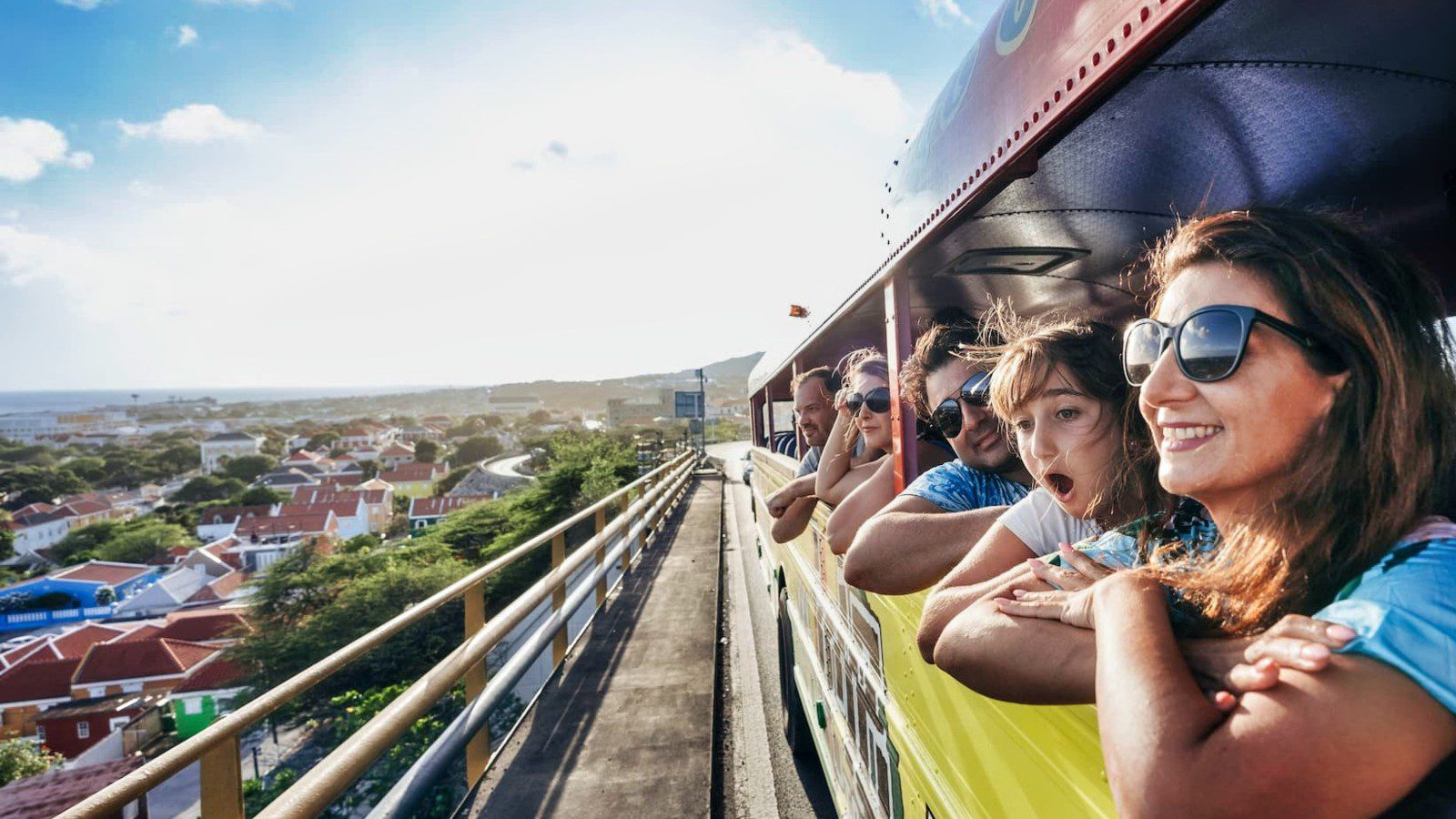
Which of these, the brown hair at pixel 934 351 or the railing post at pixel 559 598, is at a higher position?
the brown hair at pixel 934 351

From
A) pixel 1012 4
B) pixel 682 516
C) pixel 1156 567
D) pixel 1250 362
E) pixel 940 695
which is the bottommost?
pixel 682 516

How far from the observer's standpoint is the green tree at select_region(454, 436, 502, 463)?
125250 mm

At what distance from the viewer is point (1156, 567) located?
957 millimetres

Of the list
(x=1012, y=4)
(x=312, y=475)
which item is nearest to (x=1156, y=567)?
(x=1012, y=4)

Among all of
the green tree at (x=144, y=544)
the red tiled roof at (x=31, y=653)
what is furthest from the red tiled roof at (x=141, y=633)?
the green tree at (x=144, y=544)

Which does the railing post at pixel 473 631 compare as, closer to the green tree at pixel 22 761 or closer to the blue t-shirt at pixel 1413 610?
the blue t-shirt at pixel 1413 610

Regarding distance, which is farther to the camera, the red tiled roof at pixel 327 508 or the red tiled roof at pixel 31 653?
the red tiled roof at pixel 327 508

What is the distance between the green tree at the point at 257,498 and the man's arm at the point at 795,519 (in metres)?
107

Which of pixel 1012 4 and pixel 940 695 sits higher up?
pixel 1012 4

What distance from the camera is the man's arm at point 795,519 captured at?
390 centimetres

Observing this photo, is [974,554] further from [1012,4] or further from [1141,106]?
[1012,4]

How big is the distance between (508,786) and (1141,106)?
4074mm

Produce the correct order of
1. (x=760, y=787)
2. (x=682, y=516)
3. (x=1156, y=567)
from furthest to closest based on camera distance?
(x=682, y=516), (x=760, y=787), (x=1156, y=567)

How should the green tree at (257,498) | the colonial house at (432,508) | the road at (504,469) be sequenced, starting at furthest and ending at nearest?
the green tree at (257,498) < the road at (504,469) < the colonial house at (432,508)
